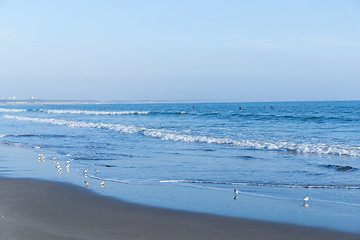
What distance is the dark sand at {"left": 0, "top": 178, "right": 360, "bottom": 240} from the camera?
18.8ft

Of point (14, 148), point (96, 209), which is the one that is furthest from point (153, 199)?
point (14, 148)

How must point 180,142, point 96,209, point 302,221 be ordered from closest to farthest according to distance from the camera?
point 302,221, point 96,209, point 180,142

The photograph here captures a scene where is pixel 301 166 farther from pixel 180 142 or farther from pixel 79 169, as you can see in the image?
pixel 180 142

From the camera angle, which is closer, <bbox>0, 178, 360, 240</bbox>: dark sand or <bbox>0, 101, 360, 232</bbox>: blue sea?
<bbox>0, 178, 360, 240</bbox>: dark sand

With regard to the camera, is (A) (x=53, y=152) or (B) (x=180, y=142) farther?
(B) (x=180, y=142)

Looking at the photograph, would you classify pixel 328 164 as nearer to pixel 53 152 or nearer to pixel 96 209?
pixel 96 209

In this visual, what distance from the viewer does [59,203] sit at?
7652 millimetres

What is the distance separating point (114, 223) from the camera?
6.33m

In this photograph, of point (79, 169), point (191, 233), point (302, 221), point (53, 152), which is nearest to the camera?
point (191, 233)

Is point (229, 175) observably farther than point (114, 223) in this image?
Yes

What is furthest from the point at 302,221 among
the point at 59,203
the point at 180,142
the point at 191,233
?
the point at 180,142

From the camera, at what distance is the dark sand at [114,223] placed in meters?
5.72

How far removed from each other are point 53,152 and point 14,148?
248 cm

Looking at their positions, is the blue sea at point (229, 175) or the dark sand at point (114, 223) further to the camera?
the blue sea at point (229, 175)
